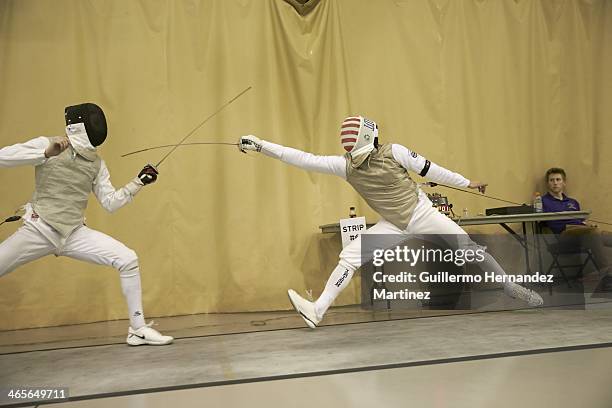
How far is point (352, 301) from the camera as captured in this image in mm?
4410

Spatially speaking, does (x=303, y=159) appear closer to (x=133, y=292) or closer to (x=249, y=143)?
(x=249, y=143)

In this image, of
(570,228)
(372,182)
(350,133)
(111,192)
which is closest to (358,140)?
(350,133)

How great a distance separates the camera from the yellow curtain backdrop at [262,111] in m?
4.03

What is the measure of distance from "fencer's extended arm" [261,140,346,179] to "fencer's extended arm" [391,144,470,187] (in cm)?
33

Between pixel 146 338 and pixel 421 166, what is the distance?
1782mm

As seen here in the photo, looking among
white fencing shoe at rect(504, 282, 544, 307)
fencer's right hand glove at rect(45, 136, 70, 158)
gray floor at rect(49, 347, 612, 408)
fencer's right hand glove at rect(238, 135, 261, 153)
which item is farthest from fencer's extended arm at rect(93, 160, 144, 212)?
white fencing shoe at rect(504, 282, 544, 307)

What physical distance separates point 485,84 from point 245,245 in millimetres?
2407

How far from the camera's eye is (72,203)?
2.99 metres

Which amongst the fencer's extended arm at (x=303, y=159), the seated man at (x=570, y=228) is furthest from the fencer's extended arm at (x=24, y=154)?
the seated man at (x=570, y=228)

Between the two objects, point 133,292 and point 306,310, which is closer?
point 133,292

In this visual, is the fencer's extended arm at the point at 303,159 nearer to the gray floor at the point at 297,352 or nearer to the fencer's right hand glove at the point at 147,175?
the fencer's right hand glove at the point at 147,175

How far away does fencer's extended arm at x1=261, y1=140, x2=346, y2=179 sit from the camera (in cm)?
325

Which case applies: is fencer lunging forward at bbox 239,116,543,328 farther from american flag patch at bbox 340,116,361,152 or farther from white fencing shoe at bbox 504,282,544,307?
white fencing shoe at bbox 504,282,544,307

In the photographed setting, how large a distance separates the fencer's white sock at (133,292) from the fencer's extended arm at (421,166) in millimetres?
1580
